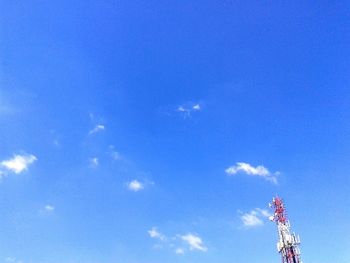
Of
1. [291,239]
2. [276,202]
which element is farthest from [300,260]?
[276,202]

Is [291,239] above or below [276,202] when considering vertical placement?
below

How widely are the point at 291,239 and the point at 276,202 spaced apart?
23.9 feet

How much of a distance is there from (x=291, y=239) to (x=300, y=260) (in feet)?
12.7

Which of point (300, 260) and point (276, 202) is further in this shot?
point (276, 202)

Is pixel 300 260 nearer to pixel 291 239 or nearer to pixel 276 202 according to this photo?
pixel 291 239

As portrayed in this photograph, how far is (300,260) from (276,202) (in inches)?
439

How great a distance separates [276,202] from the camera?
263 ft

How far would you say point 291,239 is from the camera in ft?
251

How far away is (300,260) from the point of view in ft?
245

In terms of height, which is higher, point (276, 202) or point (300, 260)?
point (276, 202)
